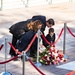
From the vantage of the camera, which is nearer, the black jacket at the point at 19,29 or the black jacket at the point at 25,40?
the black jacket at the point at 25,40

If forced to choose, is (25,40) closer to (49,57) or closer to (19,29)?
(19,29)

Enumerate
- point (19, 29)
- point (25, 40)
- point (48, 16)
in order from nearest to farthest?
point (25, 40), point (19, 29), point (48, 16)

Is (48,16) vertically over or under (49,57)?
over

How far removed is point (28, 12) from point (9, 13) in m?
1.13

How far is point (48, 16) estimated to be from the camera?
61.1 ft

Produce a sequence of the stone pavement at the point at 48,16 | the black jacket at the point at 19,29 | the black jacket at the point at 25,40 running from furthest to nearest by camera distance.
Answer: the black jacket at the point at 19,29 < the black jacket at the point at 25,40 < the stone pavement at the point at 48,16

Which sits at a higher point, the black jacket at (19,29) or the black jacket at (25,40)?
the black jacket at (19,29)

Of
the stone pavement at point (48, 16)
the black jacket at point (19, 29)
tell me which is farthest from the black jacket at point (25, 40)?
the stone pavement at point (48, 16)

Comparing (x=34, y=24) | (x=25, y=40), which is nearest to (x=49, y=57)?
(x=25, y=40)

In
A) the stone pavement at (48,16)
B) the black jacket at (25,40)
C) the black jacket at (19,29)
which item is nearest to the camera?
the stone pavement at (48,16)

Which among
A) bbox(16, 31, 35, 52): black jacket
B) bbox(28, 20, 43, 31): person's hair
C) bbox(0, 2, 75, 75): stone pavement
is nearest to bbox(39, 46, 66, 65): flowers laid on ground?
bbox(0, 2, 75, 75): stone pavement

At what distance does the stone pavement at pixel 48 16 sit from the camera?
9328 millimetres

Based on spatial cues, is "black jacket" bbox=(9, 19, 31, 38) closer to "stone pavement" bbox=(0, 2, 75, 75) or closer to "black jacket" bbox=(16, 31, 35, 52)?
"black jacket" bbox=(16, 31, 35, 52)

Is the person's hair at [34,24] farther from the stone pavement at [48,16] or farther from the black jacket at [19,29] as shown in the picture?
the stone pavement at [48,16]
